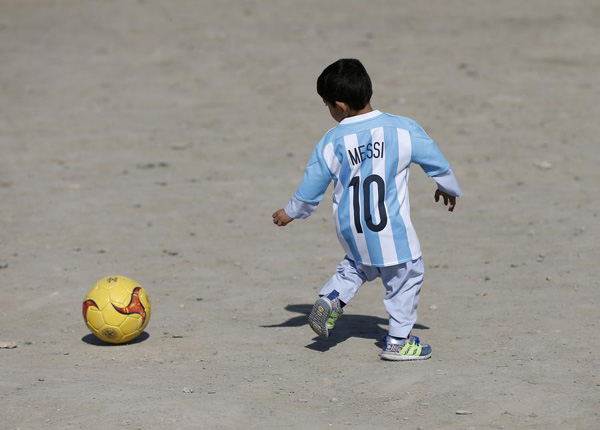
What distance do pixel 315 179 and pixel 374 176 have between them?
351mm

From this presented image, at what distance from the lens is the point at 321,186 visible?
599 cm

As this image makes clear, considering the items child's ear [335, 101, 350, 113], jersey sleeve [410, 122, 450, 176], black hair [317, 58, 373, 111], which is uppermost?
black hair [317, 58, 373, 111]

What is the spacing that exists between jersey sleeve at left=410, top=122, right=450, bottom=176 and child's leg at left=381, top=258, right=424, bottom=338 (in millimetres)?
575

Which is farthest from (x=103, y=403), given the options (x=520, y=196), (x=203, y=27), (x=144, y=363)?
(x=203, y=27)

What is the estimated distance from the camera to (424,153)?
593cm

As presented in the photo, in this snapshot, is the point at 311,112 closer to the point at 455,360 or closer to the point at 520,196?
the point at 520,196

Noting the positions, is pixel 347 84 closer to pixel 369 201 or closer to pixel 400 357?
pixel 369 201

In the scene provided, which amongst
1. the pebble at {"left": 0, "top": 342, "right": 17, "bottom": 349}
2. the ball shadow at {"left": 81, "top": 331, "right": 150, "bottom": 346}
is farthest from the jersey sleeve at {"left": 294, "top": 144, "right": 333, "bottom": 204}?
the pebble at {"left": 0, "top": 342, "right": 17, "bottom": 349}

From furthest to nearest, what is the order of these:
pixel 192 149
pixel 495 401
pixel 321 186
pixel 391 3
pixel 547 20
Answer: pixel 391 3 < pixel 547 20 < pixel 192 149 < pixel 321 186 < pixel 495 401

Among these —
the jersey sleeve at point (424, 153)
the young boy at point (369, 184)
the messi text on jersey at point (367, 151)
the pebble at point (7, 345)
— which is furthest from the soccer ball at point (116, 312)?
the jersey sleeve at point (424, 153)

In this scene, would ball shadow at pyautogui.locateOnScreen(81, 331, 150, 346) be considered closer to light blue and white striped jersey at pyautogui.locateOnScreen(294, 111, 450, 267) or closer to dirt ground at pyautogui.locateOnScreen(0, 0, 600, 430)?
dirt ground at pyautogui.locateOnScreen(0, 0, 600, 430)

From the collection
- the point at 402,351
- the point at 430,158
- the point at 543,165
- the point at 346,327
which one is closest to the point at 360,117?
the point at 430,158

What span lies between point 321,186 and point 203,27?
Answer: 10.5 m

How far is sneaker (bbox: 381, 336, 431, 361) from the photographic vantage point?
19.8ft
